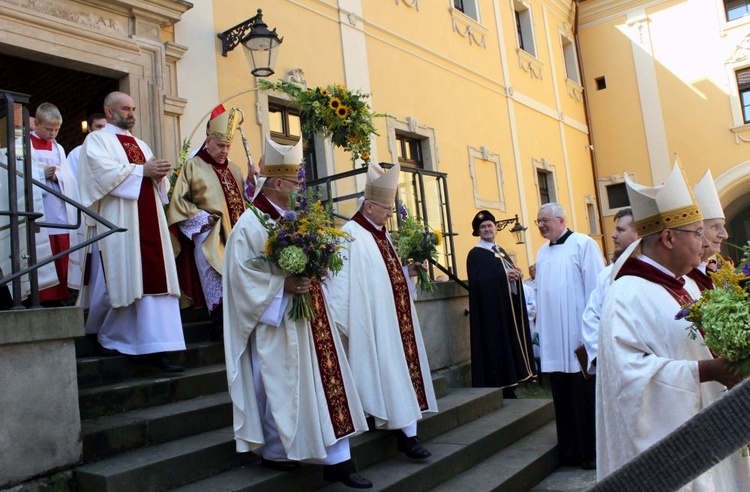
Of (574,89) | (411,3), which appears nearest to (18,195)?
(411,3)

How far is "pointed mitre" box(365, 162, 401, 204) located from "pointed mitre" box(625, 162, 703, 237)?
7.66ft

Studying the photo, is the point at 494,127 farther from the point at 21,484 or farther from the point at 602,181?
the point at 21,484

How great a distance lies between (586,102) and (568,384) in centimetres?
1586

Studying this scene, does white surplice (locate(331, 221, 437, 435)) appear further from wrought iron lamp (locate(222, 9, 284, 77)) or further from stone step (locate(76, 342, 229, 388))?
wrought iron lamp (locate(222, 9, 284, 77))

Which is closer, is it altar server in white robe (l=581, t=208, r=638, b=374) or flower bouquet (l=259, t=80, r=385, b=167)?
altar server in white robe (l=581, t=208, r=638, b=374)

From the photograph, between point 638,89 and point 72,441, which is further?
point 638,89

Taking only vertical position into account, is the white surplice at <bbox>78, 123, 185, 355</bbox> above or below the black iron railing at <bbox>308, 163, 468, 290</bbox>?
below

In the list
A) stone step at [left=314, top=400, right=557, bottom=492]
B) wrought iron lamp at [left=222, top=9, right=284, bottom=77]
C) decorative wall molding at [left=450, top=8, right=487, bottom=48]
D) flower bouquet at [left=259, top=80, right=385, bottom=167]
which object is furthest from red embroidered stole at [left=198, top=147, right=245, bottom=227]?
decorative wall molding at [left=450, top=8, right=487, bottom=48]

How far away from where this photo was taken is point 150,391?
4.35 metres

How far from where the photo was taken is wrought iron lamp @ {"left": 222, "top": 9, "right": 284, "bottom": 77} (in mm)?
7676

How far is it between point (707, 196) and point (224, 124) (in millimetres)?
3774

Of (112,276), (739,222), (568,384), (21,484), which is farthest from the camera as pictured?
(739,222)

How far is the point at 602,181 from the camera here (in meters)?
19.3

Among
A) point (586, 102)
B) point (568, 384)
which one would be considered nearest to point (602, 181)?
point (586, 102)
